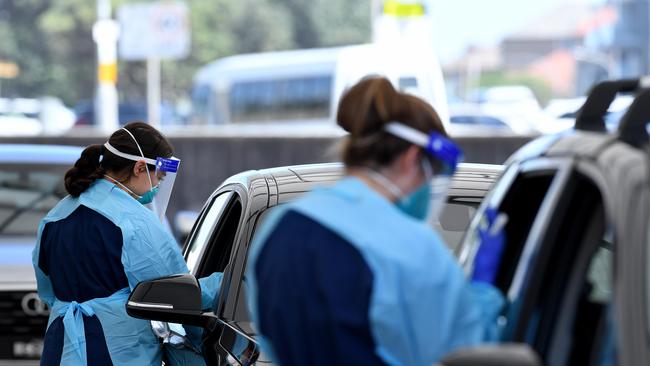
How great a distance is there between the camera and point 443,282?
9.68ft

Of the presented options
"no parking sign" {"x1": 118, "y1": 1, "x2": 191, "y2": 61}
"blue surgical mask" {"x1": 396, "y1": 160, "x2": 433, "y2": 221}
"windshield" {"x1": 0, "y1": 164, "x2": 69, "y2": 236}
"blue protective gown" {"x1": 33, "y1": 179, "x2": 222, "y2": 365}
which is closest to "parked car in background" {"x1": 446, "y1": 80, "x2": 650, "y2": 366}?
"blue surgical mask" {"x1": 396, "y1": 160, "x2": 433, "y2": 221}

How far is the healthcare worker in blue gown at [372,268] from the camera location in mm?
2953

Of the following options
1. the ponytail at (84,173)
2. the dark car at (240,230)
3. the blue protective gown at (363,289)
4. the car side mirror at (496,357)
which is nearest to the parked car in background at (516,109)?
the dark car at (240,230)

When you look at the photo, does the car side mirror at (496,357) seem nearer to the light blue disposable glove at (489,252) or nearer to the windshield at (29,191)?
the light blue disposable glove at (489,252)

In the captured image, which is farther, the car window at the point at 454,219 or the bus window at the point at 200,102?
the bus window at the point at 200,102

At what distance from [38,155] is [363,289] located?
25.0 feet

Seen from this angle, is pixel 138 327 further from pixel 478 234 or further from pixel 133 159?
pixel 478 234

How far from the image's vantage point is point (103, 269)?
5773mm

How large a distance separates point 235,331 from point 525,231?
5.87ft

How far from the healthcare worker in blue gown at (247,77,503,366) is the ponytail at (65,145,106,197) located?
9.23 feet

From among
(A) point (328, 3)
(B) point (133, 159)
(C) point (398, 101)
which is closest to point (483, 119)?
(B) point (133, 159)

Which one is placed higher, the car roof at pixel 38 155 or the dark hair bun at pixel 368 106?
the dark hair bun at pixel 368 106

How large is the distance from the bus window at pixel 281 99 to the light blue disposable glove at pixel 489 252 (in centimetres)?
3426

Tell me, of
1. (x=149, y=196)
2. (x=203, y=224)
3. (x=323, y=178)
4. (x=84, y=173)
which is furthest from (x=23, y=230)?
(x=323, y=178)
